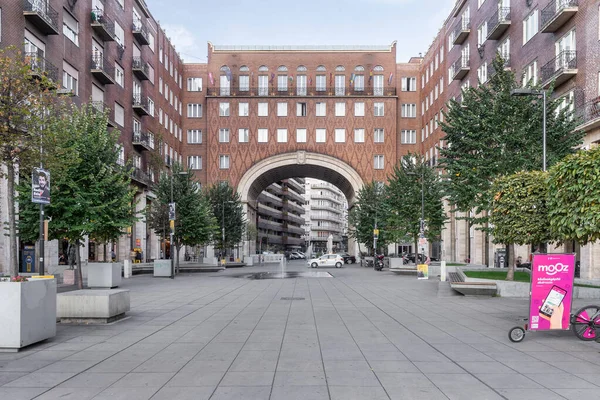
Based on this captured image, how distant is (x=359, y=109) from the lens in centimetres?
6550

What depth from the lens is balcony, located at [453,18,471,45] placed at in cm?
4674

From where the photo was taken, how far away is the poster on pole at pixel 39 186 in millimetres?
12367

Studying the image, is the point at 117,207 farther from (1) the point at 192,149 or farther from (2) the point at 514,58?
(1) the point at 192,149

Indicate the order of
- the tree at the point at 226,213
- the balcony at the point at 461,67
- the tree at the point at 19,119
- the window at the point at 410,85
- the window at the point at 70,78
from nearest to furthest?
the tree at the point at 19,119
the window at the point at 70,78
the balcony at the point at 461,67
the tree at the point at 226,213
the window at the point at 410,85

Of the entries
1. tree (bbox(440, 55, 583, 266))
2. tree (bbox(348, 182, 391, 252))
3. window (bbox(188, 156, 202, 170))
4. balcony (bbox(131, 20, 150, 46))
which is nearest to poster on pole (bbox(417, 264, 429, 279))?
tree (bbox(440, 55, 583, 266))

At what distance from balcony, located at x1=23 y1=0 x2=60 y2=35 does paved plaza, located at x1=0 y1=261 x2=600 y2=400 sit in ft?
71.4

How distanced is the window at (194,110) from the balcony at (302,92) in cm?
237

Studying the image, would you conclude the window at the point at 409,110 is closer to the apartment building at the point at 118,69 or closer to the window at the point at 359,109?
the window at the point at 359,109

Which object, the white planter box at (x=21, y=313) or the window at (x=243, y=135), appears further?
the window at (x=243, y=135)

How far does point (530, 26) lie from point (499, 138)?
1591cm

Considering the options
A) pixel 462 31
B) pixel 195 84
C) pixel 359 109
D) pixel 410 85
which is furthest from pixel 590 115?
pixel 195 84

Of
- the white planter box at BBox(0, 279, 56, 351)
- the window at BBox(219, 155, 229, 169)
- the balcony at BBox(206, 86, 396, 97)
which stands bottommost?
the white planter box at BBox(0, 279, 56, 351)

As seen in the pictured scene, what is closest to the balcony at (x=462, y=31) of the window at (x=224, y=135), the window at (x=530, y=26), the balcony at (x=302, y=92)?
the window at (x=530, y=26)

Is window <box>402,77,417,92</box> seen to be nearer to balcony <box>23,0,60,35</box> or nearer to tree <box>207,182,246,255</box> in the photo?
tree <box>207,182,246,255</box>
